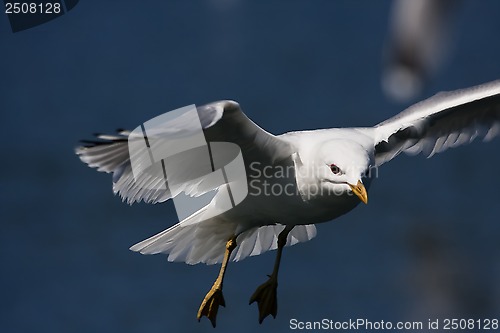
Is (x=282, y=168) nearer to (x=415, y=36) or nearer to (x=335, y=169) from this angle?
(x=335, y=169)

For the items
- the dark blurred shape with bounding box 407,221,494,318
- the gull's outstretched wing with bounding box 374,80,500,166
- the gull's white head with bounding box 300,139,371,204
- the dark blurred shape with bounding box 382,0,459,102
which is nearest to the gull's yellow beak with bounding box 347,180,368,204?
the gull's white head with bounding box 300,139,371,204

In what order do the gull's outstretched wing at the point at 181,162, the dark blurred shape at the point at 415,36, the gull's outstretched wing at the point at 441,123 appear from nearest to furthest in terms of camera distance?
the gull's outstretched wing at the point at 181,162
the gull's outstretched wing at the point at 441,123
the dark blurred shape at the point at 415,36

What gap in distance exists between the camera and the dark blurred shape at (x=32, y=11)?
1373 centimetres

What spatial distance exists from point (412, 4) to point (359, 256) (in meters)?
3.72

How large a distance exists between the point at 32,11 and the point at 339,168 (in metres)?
8.87

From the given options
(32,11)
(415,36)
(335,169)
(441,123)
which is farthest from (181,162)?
(32,11)

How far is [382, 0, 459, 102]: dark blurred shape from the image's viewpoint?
9.09m

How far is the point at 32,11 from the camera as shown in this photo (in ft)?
47.4

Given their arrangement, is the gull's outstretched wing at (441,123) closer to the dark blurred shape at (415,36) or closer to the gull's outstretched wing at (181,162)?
the gull's outstretched wing at (181,162)

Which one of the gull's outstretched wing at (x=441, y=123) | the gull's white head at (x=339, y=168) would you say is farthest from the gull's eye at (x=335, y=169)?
the gull's outstretched wing at (x=441, y=123)

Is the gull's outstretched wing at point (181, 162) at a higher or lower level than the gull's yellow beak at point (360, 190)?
higher

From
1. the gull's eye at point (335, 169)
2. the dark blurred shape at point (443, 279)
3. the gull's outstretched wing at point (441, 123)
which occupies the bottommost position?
the dark blurred shape at point (443, 279)

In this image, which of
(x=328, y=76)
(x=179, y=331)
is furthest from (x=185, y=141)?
(x=328, y=76)

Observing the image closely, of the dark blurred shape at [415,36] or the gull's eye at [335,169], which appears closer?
the gull's eye at [335,169]
